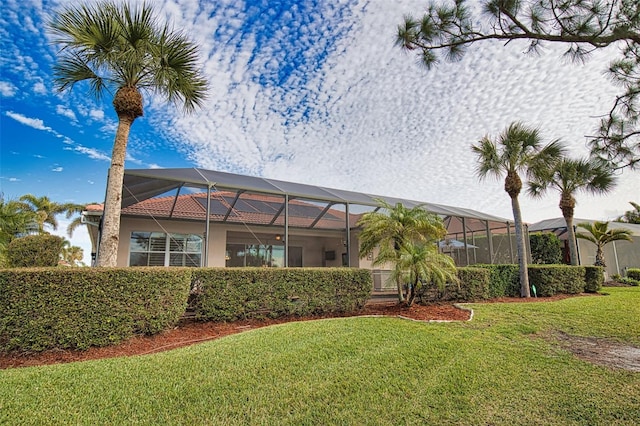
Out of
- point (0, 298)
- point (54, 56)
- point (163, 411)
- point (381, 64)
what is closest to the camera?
point (163, 411)

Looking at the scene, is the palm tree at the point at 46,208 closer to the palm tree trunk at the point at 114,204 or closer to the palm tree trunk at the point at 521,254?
the palm tree trunk at the point at 114,204

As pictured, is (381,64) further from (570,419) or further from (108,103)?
(570,419)

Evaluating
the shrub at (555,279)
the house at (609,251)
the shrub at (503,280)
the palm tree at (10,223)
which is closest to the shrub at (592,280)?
the shrub at (555,279)

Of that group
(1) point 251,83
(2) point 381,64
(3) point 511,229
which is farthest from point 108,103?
(3) point 511,229

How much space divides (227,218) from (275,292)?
6430mm

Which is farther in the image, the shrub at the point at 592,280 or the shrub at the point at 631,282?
the shrub at the point at 631,282

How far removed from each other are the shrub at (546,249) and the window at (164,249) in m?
19.0

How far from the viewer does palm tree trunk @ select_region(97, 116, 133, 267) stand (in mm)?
5943

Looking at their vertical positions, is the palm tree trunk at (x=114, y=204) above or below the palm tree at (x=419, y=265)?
above

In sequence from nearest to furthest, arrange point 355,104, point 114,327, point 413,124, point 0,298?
point 0,298
point 114,327
point 355,104
point 413,124

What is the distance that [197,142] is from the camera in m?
11.9

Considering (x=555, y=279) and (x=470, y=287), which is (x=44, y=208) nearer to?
(x=470, y=287)

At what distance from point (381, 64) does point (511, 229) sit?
12.9 m

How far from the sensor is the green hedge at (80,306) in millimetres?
4523
